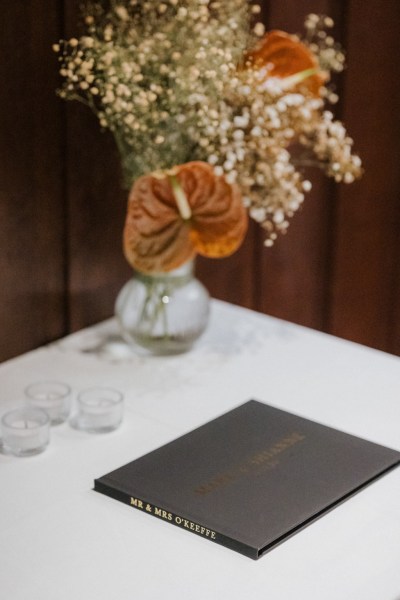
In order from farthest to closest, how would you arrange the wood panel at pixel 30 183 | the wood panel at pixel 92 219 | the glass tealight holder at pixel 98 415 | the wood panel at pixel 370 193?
the wood panel at pixel 370 193
the wood panel at pixel 92 219
the wood panel at pixel 30 183
the glass tealight holder at pixel 98 415

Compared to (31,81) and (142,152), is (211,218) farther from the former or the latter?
(31,81)

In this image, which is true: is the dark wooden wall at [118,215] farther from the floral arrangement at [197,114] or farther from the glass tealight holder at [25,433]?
the glass tealight holder at [25,433]

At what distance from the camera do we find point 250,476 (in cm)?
127

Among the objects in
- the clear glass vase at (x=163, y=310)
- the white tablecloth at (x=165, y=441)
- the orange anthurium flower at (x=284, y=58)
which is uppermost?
the orange anthurium flower at (x=284, y=58)

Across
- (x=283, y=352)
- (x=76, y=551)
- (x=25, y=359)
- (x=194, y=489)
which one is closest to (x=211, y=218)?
(x=283, y=352)

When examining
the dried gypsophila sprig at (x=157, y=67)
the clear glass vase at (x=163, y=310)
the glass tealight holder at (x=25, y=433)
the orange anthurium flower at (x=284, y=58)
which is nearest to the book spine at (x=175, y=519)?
the glass tealight holder at (x=25, y=433)

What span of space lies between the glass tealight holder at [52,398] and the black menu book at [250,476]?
→ 0.52 feet

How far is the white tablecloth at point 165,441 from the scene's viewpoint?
1093 millimetres

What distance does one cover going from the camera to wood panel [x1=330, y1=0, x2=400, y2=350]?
6.25 feet

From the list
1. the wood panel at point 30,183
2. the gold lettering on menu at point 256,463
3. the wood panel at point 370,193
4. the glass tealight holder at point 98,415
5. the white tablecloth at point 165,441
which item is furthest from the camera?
the wood panel at point 370,193

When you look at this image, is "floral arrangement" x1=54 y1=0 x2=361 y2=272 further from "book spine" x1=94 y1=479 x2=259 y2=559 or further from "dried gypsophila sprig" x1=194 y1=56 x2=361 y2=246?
"book spine" x1=94 y1=479 x2=259 y2=559

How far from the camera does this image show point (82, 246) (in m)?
1.70

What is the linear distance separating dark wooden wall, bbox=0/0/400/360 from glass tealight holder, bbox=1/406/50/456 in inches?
11.2

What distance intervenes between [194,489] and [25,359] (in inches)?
19.2
